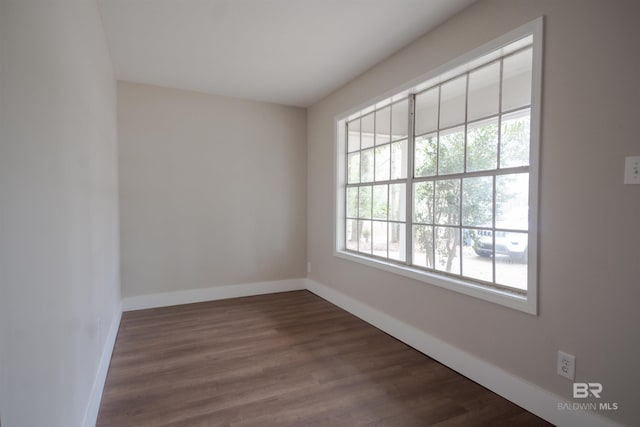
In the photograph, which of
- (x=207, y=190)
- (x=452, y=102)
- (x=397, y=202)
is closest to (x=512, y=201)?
(x=452, y=102)

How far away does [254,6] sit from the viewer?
2344 mm

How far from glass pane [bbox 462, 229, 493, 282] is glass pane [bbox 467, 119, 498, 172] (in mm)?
483

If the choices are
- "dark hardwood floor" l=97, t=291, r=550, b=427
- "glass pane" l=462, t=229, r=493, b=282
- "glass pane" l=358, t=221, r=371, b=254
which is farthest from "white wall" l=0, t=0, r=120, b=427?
"glass pane" l=358, t=221, r=371, b=254

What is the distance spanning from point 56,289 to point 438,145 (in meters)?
2.63

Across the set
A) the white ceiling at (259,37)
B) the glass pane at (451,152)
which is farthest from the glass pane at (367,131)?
the glass pane at (451,152)

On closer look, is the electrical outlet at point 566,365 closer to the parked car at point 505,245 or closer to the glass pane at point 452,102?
the parked car at point 505,245

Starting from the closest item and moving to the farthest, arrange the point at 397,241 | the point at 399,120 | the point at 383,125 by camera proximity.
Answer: the point at 399,120
the point at 397,241
the point at 383,125

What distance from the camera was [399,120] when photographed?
125 inches

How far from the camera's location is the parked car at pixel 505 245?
6.95 ft

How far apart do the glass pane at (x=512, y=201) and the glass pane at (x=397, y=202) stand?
106 cm

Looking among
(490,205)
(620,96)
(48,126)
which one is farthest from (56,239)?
(620,96)

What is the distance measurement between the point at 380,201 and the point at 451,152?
1.05 meters

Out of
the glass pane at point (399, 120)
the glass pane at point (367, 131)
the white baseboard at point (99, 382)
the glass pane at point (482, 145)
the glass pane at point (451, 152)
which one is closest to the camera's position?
the white baseboard at point (99, 382)

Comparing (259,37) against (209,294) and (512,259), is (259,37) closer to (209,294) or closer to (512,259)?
(512,259)
